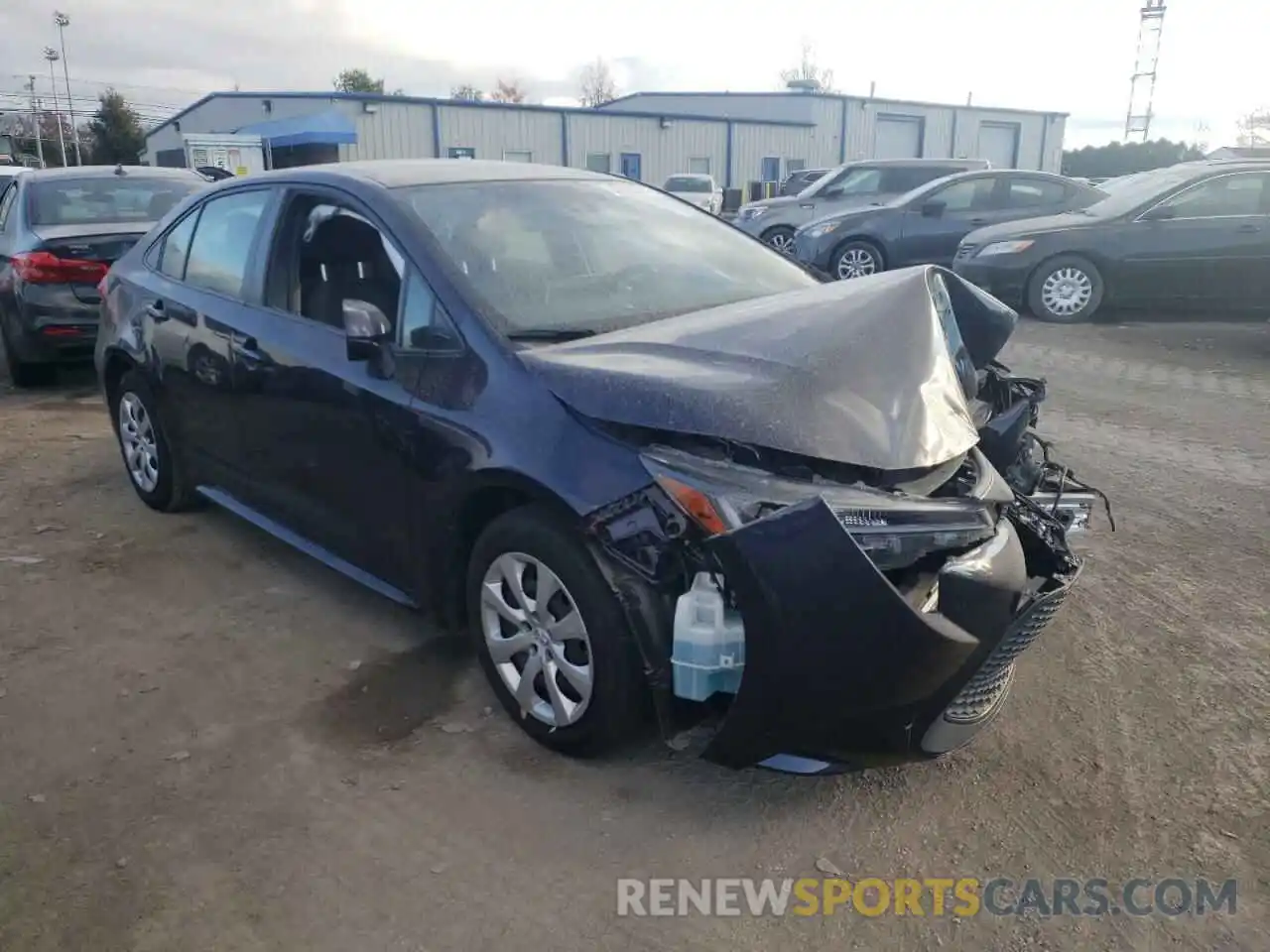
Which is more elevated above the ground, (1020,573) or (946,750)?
(1020,573)

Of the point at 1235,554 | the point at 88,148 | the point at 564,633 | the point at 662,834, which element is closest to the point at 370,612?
the point at 564,633

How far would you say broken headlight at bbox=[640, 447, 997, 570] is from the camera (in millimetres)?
2559

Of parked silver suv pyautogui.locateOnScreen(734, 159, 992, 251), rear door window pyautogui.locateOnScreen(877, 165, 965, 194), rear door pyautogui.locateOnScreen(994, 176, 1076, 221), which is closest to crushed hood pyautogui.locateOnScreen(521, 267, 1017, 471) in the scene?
rear door pyautogui.locateOnScreen(994, 176, 1076, 221)

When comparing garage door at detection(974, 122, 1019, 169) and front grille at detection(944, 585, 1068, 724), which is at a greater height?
garage door at detection(974, 122, 1019, 169)

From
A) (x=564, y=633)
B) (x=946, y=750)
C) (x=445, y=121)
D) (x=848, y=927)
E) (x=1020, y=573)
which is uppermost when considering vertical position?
(x=445, y=121)

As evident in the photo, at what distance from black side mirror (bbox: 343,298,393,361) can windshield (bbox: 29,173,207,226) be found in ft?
18.3

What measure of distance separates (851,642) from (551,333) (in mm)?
1445

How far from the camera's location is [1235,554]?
14.9ft

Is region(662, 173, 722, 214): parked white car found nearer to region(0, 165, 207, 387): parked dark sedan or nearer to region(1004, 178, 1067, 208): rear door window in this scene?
region(1004, 178, 1067, 208): rear door window

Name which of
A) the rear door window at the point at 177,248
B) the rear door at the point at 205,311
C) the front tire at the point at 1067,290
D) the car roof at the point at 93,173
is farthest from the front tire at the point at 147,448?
the front tire at the point at 1067,290

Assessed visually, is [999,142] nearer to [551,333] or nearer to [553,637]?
[551,333]

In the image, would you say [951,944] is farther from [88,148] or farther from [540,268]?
[88,148]

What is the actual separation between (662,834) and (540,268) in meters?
1.91

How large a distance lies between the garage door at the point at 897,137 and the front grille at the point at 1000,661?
137ft
